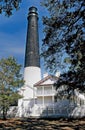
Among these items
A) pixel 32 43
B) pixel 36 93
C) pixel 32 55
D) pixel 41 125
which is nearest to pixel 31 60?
pixel 32 55

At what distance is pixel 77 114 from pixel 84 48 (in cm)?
1709

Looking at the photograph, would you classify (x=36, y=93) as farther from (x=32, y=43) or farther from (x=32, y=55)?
(x=32, y=43)

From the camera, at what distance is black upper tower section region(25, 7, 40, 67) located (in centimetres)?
4441

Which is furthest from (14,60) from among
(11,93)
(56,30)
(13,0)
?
(13,0)

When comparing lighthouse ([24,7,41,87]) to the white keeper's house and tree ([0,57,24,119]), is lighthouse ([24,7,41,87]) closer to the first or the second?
the white keeper's house

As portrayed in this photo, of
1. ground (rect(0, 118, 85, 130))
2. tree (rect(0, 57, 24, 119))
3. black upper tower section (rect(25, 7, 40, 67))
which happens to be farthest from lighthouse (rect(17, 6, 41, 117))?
ground (rect(0, 118, 85, 130))

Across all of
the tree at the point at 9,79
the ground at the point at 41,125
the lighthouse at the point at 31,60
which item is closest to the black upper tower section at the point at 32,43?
the lighthouse at the point at 31,60

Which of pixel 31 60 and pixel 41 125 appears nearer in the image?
pixel 41 125

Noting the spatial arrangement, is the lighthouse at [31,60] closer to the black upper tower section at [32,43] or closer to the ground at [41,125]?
the black upper tower section at [32,43]

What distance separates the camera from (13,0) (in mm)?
10094

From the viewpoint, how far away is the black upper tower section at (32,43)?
146 ft

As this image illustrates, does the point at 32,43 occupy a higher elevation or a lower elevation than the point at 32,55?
higher

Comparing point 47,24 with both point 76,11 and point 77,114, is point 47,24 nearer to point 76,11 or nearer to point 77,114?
point 76,11

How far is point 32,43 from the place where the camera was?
45250 millimetres
